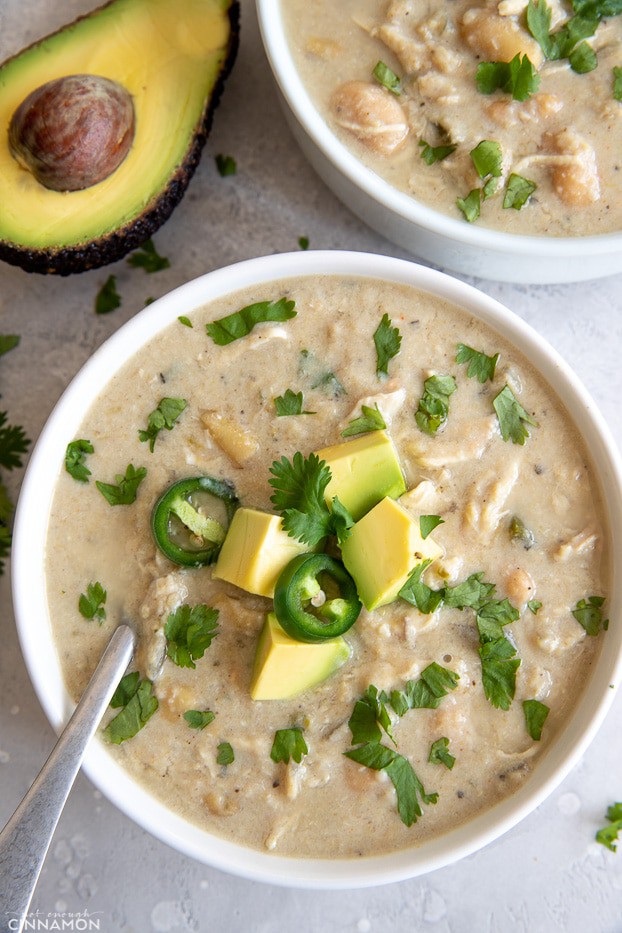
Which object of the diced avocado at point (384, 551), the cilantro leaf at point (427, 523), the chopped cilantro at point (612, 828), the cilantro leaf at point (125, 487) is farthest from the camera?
the chopped cilantro at point (612, 828)

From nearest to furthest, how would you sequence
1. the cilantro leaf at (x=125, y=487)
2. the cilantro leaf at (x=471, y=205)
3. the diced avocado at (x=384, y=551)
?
the diced avocado at (x=384, y=551), the cilantro leaf at (x=125, y=487), the cilantro leaf at (x=471, y=205)

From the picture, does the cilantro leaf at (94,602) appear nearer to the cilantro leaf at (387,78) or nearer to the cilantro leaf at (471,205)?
the cilantro leaf at (471,205)

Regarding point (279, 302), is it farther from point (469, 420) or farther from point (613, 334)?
point (613, 334)

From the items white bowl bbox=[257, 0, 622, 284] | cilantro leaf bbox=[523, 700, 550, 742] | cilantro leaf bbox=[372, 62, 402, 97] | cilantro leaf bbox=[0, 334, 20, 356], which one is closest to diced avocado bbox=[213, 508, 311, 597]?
cilantro leaf bbox=[523, 700, 550, 742]

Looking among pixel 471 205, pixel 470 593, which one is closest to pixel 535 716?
pixel 470 593

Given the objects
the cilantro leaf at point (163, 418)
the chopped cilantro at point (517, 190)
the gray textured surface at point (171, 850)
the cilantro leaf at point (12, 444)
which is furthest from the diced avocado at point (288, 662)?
the chopped cilantro at point (517, 190)

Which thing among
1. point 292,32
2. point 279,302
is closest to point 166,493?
point 279,302

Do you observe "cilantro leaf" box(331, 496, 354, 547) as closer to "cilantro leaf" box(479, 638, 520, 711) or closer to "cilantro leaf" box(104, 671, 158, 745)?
"cilantro leaf" box(479, 638, 520, 711)
